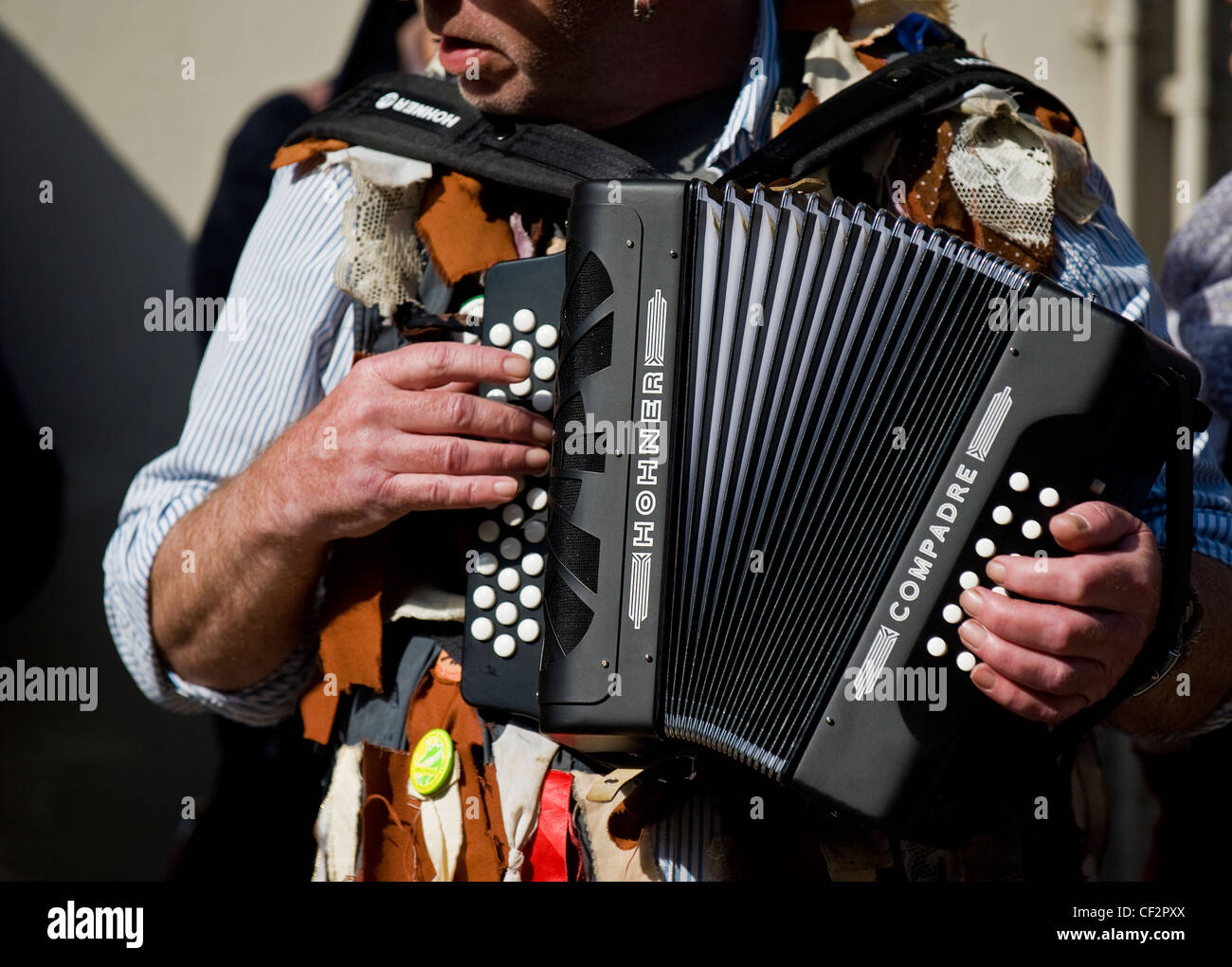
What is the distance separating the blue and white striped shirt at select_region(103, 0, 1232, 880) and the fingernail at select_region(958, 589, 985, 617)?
0.36 metres

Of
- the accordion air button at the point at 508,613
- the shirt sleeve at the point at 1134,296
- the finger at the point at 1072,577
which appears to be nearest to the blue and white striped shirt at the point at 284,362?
the shirt sleeve at the point at 1134,296

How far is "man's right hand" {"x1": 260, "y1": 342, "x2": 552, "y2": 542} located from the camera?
120 cm

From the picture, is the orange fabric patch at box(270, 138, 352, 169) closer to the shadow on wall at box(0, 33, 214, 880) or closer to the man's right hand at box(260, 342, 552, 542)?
the man's right hand at box(260, 342, 552, 542)

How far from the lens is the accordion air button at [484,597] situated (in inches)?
48.3

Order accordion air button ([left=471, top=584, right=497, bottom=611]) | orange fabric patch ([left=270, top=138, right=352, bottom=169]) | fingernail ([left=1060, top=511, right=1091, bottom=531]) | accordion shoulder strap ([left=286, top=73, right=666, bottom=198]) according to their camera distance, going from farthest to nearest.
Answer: orange fabric patch ([left=270, top=138, right=352, bottom=169]), accordion shoulder strap ([left=286, top=73, right=666, bottom=198]), accordion air button ([left=471, top=584, right=497, bottom=611]), fingernail ([left=1060, top=511, right=1091, bottom=531])

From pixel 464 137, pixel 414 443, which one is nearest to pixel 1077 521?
pixel 414 443

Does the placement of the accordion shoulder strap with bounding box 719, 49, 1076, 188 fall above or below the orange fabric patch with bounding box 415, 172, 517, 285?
above

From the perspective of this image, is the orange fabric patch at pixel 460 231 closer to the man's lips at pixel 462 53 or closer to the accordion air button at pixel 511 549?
the man's lips at pixel 462 53

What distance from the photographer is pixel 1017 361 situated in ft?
3.74

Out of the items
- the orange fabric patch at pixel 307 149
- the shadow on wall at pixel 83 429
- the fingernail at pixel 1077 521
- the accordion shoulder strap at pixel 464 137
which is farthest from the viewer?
the shadow on wall at pixel 83 429

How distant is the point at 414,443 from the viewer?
4.00 ft

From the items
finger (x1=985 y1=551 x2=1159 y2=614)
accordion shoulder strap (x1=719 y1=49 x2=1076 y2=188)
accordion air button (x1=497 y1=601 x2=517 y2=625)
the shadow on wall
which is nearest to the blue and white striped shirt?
accordion shoulder strap (x1=719 y1=49 x2=1076 y2=188)

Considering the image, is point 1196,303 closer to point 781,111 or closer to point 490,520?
point 781,111

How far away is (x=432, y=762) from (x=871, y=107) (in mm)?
872
